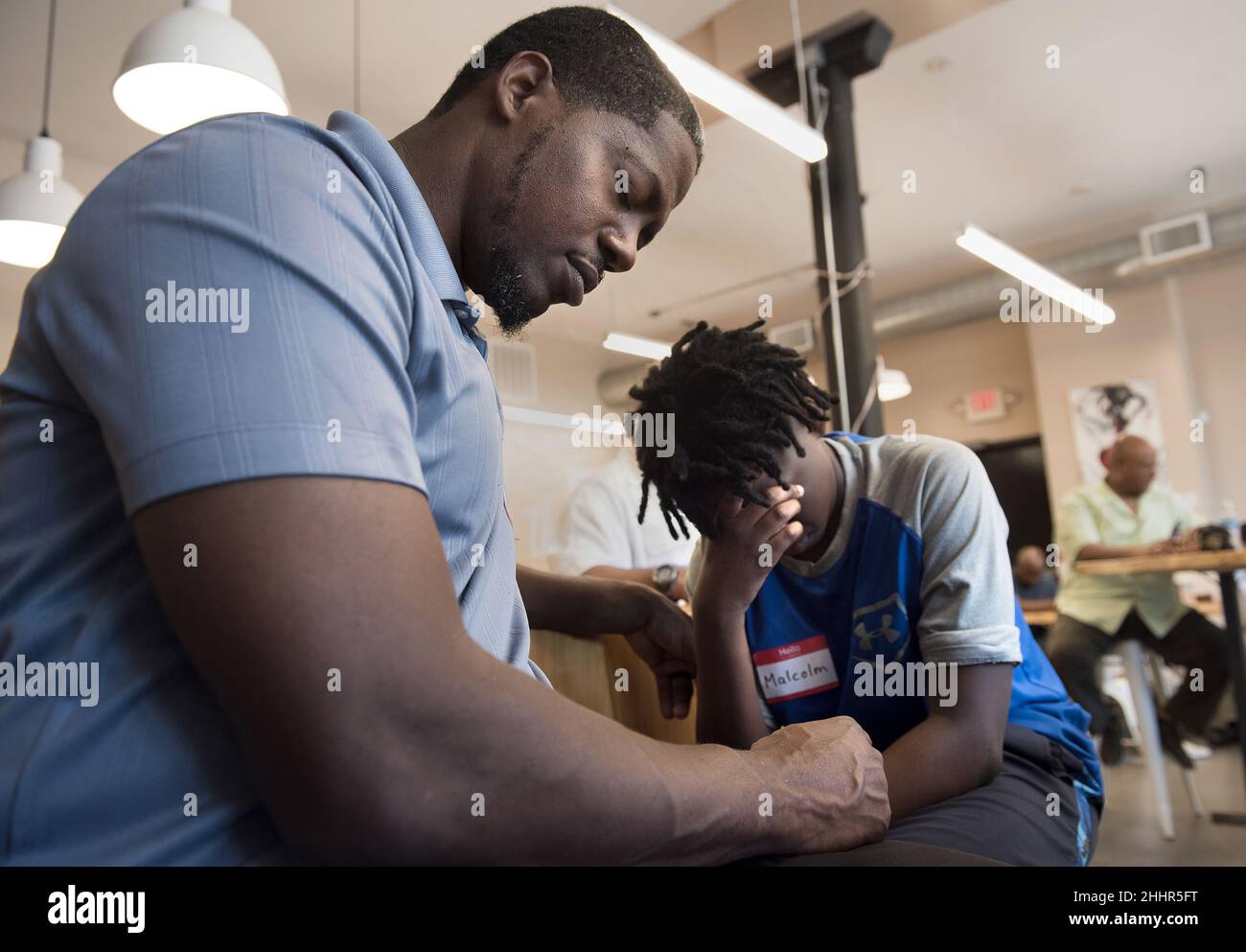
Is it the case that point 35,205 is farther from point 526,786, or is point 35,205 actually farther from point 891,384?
point 891,384

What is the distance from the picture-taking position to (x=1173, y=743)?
349cm

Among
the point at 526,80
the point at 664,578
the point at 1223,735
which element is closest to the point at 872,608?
the point at 664,578

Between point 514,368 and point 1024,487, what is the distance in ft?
13.8

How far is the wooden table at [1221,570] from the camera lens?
3055 millimetres

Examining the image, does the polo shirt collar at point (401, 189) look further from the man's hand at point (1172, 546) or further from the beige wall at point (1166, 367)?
the beige wall at point (1166, 367)

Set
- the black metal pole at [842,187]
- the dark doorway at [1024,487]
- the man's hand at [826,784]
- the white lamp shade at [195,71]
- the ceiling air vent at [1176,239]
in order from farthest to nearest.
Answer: the dark doorway at [1024,487], the ceiling air vent at [1176,239], the black metal pole at [842,187], the white lamp shade at [195,71], the man's hand at [826,784]

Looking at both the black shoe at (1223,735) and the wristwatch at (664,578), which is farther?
the black shoe at (1223,735)

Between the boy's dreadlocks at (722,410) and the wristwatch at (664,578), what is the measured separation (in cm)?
21

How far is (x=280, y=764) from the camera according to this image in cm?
43

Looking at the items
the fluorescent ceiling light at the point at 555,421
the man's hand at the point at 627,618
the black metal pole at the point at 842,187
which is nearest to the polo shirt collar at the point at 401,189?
the man's hand at the point at 627,618

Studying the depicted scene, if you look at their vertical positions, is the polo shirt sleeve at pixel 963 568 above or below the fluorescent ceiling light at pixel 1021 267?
below

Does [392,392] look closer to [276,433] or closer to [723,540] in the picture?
[276,433]
